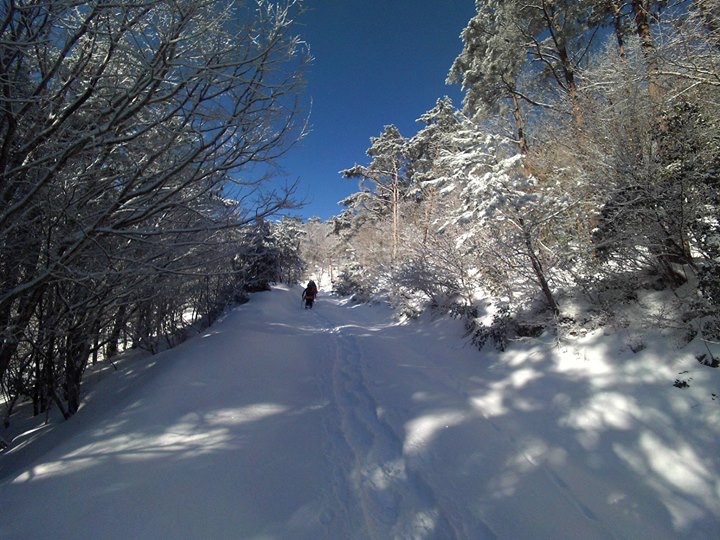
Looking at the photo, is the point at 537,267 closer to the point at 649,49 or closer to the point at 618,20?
the point at 649,49

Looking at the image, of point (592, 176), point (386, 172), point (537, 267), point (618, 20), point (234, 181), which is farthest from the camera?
point (386, 172)

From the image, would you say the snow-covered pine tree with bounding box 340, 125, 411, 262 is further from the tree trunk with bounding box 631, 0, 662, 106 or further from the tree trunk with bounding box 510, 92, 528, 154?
the tree trunk with bounding box 631, 0, 662, 106

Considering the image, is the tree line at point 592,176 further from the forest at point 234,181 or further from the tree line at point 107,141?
the tree line at point 107,141

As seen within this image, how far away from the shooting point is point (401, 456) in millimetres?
3520

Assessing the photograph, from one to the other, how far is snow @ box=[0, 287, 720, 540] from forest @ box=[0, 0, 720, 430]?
1.20 meters

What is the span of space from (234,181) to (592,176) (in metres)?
5.46

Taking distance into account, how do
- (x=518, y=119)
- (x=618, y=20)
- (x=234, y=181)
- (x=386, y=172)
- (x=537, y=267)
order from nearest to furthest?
(x=234, y=181), (x=537, y=267), (x=618, y=20), (x=518, y=119), (x=386, y=172)

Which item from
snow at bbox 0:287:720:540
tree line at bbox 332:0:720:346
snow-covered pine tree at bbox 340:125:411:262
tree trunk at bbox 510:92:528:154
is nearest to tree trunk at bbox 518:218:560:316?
tree line at bbox 332:0:720:346

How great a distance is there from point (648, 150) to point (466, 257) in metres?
4.78

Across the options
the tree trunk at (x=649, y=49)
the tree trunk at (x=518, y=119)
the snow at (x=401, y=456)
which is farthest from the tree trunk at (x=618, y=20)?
the snow at (x=401, y=456)

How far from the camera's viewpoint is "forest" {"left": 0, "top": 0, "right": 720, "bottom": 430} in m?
3.27

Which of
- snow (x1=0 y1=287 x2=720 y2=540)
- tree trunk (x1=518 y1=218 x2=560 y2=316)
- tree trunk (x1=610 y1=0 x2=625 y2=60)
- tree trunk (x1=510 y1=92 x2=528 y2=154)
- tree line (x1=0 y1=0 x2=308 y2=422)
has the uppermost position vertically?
tree trunk (x1=610 y1=0 x2=625 y2=60)

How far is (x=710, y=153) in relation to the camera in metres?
4.02

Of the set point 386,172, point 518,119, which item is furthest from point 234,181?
point 386,172
